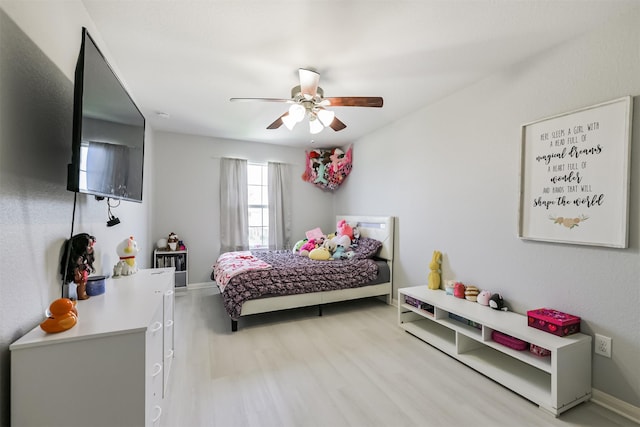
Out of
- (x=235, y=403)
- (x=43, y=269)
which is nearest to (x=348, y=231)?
(x=235, y=403)

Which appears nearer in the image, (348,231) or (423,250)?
(423,250)

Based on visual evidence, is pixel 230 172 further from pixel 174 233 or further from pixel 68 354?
pixel 68 354

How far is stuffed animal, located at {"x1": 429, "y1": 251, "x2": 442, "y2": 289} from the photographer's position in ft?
9.30

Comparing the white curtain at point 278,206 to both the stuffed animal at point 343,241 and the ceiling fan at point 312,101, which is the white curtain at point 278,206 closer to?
the stuffed animal at point 343,241

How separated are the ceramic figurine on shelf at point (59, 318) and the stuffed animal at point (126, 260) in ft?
3.52

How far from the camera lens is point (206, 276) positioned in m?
4.40

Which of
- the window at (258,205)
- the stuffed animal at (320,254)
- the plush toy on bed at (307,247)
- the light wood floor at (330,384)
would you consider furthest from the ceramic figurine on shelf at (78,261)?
the window at (258,205)

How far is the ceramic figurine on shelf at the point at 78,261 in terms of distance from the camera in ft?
4.44

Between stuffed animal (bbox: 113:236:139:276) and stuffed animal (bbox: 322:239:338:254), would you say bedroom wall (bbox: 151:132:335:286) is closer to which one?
stuffed animal (bbox: 322:239:338:254)

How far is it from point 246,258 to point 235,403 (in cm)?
200

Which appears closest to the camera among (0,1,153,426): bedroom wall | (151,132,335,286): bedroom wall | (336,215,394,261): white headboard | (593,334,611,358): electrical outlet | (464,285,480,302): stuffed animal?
(0,1,153,426): bedroom wall

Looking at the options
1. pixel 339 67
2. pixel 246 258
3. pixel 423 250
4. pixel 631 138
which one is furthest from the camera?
pixel 246 258

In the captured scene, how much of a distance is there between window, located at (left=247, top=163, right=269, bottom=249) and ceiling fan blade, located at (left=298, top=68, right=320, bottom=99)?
2745 millimetres

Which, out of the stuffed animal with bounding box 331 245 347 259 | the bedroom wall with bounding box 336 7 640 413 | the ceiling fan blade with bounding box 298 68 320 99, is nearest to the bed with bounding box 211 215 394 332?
the stuffed animal with bounding box 331 245 347 259
